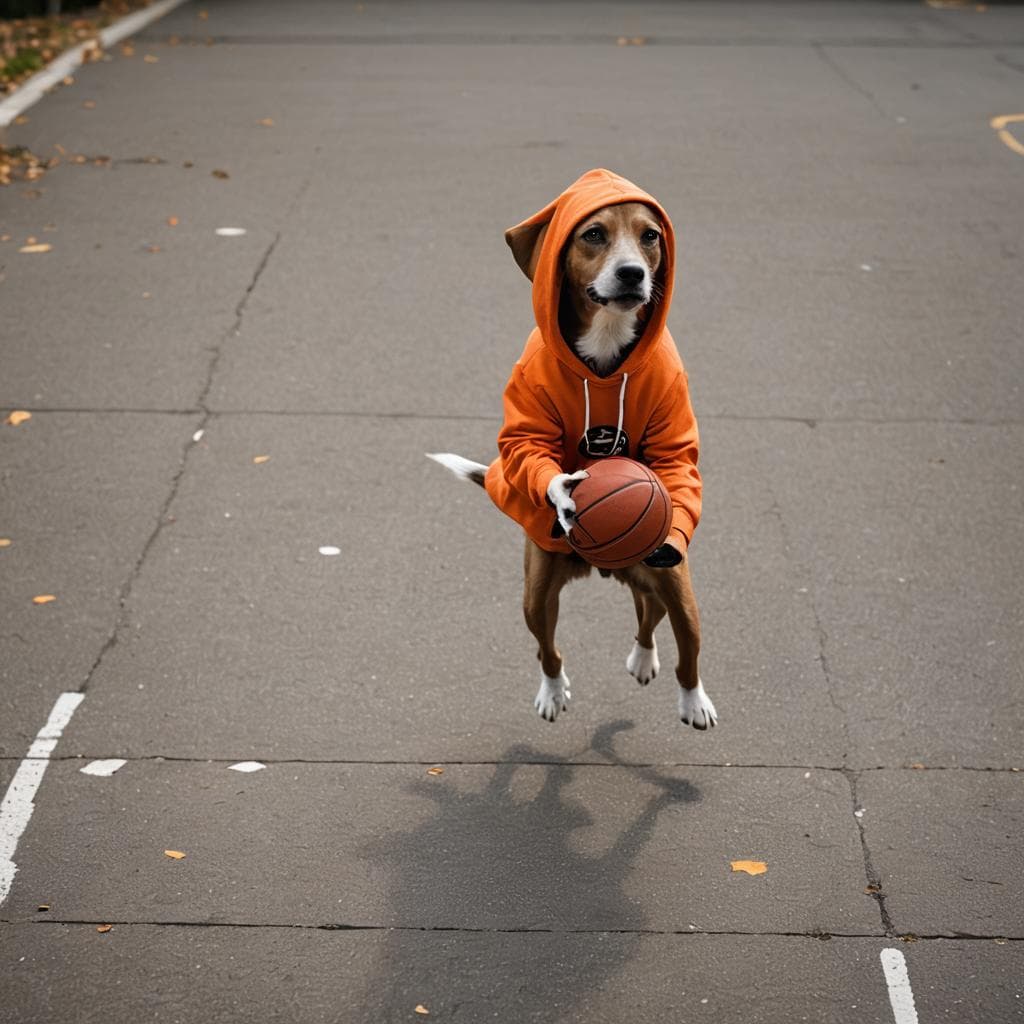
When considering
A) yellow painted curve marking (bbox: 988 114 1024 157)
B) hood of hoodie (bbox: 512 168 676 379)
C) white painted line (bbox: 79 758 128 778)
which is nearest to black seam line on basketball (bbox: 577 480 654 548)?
hood of hoodie (bbox: 512 168 676 379)

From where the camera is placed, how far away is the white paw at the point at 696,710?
474cm

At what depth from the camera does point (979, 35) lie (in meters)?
18.8

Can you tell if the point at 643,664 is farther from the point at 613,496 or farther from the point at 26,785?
the point at 26,785

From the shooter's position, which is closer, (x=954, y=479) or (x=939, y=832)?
(x=939, y=832)

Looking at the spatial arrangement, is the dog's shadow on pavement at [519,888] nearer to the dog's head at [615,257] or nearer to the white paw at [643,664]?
the white paw at [643,664]

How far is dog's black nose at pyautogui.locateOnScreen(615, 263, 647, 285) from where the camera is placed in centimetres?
399

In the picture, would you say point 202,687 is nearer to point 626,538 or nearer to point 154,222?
point 626,538

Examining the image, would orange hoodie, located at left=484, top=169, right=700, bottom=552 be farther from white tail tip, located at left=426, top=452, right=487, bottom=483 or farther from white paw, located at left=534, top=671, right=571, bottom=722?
white paw, located at left=534, top=671, right=571, bottom=722

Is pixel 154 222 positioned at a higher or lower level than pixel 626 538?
lower

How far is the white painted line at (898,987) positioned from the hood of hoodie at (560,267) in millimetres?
1945

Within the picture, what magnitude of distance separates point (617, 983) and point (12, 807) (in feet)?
7.11

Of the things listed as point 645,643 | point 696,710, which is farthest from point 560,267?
point 696,710

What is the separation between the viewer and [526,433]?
4.37m

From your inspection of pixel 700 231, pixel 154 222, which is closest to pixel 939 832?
pixel 700 231
